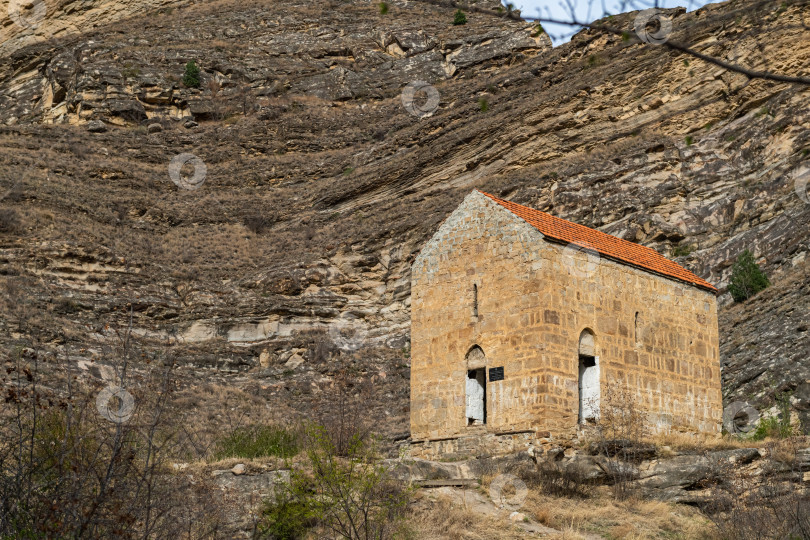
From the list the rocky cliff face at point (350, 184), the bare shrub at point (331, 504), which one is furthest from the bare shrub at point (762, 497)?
the rocky cliff face at point (350, 184)

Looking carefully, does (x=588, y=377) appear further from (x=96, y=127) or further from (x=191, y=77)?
(x=191, y=77)

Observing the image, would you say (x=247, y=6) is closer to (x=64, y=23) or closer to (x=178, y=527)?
(x=64, y=23)

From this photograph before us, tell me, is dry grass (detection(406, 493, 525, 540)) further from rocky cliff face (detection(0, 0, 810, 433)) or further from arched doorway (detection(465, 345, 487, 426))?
rocky cliff face (detection(0, 0, 810, 433))

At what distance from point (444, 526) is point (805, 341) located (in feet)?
39.2

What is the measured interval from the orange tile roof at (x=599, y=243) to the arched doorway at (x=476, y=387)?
7.95 feet

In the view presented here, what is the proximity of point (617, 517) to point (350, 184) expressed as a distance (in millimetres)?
30670

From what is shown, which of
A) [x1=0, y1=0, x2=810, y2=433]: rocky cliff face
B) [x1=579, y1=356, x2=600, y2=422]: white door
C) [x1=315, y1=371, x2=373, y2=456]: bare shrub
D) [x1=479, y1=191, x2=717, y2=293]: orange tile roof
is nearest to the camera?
[x1=579, y1=356, x2=600, y2=422]: white door

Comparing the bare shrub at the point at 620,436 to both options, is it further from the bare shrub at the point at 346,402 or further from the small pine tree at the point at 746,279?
the small pine tree at the point at 746,279

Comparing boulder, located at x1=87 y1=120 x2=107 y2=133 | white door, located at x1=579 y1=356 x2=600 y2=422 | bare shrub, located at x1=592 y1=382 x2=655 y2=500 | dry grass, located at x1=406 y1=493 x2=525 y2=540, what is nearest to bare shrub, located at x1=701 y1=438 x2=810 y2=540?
bare shrub, located at x1=592 y1=382 x2=655 y2=500

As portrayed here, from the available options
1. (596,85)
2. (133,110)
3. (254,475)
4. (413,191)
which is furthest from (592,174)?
(133,110)

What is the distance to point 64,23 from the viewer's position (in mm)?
69500

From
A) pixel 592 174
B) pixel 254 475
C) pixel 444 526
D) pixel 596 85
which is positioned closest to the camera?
pixel 444 526

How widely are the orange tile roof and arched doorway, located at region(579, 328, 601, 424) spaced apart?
159 centimetres

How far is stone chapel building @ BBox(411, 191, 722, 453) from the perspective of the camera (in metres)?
16.4
